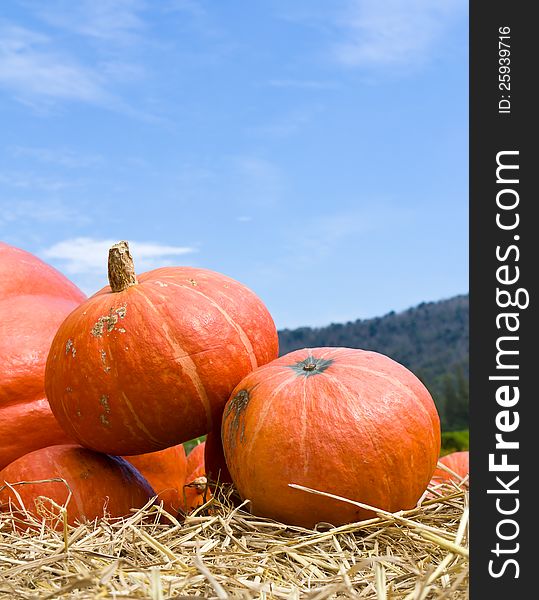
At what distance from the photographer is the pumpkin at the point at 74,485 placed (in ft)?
9.65

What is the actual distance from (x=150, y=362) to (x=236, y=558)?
31.5 inches

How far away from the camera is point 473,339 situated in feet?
6.97

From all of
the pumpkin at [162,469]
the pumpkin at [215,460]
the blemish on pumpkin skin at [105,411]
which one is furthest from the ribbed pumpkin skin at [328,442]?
the pumpkin at [162,469]

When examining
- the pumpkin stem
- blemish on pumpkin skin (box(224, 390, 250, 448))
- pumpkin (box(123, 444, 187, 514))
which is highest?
the pumpkin stem

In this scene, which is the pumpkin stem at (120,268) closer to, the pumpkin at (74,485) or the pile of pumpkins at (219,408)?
the pile of pumpkins at (219,408)

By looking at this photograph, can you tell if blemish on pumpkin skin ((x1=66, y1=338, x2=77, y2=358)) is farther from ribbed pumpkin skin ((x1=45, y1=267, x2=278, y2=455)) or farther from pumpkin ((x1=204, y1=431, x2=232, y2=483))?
pumpkin ((x1=204, y1=431, x2=232, y2=483))

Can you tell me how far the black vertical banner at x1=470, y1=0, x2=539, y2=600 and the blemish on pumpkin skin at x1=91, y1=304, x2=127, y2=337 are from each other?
135 cm

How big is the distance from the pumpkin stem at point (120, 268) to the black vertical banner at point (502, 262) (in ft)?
4.74

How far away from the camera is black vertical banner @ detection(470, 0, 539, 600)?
2090 millimetres

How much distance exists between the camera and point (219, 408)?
2.95 metres

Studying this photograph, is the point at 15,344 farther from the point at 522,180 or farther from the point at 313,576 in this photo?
the point at 522,180

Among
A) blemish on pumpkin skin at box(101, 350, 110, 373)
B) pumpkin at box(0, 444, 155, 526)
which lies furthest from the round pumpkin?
pumpkin at box(0, 444, 155, 526)

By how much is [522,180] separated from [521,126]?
151 millimetres

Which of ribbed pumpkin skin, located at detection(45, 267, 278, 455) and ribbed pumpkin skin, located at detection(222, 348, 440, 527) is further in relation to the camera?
ribbed pumpkin skin, located at detection(45, 267, 278, 455)
